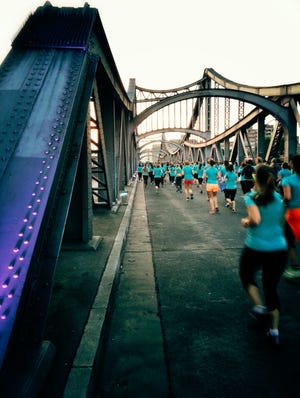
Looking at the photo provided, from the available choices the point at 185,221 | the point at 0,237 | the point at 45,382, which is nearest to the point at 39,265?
the point at 0,237

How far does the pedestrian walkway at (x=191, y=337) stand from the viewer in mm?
2154

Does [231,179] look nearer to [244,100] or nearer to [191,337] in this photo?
[191,337]

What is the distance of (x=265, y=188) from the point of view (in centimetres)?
271

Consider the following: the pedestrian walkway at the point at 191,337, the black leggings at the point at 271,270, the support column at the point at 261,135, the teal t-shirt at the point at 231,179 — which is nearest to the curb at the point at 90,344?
the pedestrian walkway at the point at 191,337

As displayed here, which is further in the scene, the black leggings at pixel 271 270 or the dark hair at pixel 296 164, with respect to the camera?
the dark hair at pixel 296 164

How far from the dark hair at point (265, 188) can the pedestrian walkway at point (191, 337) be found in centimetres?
129

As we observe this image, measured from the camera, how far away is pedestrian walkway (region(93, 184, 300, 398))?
2154 mm

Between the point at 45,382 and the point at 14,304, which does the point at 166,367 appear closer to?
the point at 45,382

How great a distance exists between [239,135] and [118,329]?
20119 mm

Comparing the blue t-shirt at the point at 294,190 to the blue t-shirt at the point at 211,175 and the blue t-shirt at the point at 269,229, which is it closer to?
the blue t-shirt at the point at 269,229

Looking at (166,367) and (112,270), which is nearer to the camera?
(166,367)

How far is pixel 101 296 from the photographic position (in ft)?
10.4

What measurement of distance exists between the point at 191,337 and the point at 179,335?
12 centimetres

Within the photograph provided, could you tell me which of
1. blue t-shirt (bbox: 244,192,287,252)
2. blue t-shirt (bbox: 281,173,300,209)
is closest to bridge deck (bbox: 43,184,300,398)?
blue t-shirt (bbox: 244,192,287,252)
